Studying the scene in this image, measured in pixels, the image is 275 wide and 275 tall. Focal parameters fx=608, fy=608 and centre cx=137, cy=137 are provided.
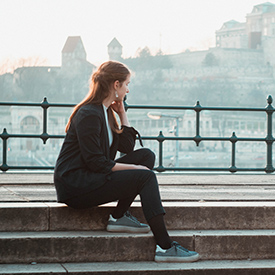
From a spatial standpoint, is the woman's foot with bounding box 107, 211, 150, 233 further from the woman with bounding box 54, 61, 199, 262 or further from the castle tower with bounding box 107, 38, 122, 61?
the castle tower with bounding box 107, 38, 122, 61

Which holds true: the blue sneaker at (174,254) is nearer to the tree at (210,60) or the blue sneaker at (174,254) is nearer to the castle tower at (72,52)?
the tree at (210,60)

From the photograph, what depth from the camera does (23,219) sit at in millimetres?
2883

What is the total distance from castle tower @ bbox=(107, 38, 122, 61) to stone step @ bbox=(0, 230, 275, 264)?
291ft

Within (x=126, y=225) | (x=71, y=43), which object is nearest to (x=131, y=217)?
(x=126, y=225)

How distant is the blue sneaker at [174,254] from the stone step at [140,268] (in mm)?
22

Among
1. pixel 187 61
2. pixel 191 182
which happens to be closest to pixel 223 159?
pixel 187 61

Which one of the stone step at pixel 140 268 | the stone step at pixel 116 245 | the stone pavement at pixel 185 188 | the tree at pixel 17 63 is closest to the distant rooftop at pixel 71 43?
the tree at pixel 17 63

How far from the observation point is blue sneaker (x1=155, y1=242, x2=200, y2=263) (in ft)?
8.84

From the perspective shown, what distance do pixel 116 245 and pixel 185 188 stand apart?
136 cm

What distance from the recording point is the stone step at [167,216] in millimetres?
2885

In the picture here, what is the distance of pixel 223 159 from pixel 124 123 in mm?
64940

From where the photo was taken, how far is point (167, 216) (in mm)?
3008

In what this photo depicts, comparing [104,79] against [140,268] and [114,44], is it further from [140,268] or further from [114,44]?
[114,44]

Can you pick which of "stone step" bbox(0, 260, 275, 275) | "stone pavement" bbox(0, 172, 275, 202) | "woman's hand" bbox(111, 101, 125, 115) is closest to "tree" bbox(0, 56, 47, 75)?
"stone pavement" bbox(0, 172, 275, 202)
